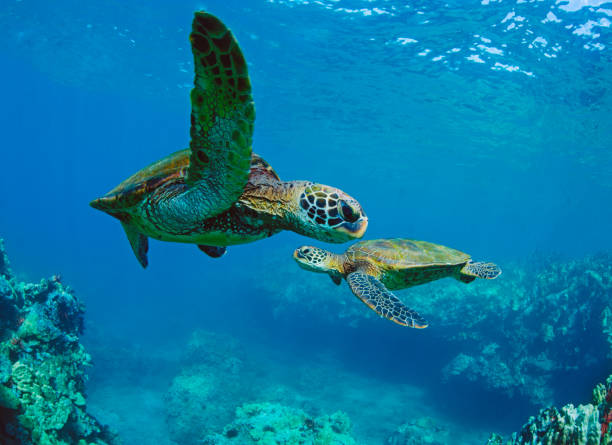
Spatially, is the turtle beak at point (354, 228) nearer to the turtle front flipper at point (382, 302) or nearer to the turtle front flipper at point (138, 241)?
the turtle front flipper at point (382, 302)

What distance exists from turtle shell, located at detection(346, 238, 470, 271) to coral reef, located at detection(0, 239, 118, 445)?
3.81 m

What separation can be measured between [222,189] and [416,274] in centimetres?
282

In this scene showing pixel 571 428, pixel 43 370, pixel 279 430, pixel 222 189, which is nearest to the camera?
pixel 222 189

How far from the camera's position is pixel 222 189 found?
1.98 m

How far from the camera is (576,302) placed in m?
9.91

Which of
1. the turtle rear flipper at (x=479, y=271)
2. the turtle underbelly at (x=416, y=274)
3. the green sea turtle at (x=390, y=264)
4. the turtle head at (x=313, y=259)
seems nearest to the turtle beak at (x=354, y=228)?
the green sea turtle at (x=390, y=264)

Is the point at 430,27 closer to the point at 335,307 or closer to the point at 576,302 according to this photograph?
the point at 576,302

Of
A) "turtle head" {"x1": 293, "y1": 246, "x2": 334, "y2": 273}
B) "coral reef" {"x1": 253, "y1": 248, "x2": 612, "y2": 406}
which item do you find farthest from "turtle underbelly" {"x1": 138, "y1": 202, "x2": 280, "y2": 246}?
"coral reef" {"x1": 253, "y1": 248, "x2": 612, "y2": 406}

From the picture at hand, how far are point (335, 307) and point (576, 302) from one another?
27.2ft

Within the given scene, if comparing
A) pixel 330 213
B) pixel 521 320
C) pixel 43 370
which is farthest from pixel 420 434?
pixel 330 213

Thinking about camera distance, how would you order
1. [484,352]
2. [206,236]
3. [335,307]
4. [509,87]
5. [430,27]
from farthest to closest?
1. [509,87]
2. [335,307]
3. [430,27]
4. [484,352]
5. [206,236]

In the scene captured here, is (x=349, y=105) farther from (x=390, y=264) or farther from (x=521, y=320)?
(x=390, y=264)

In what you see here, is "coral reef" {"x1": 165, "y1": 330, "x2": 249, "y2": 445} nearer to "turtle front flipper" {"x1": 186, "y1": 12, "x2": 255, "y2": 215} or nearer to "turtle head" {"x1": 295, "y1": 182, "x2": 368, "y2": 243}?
"turtle head" {"x1": 295, "y1": 182, "x2": 368, "y2": 243}

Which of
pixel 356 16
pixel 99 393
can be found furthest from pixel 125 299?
pixel 356 16
